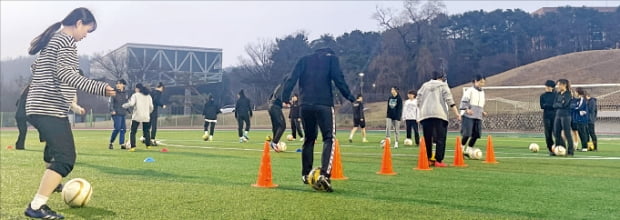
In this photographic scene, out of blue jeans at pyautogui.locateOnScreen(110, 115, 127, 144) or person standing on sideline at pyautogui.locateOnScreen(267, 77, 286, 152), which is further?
blue jeans at pyautogui.locateOnScreen(110, 115, 127, 144)

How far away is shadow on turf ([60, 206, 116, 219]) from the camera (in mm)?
5148

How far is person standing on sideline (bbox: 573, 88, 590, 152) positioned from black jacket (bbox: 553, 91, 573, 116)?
3.73 m

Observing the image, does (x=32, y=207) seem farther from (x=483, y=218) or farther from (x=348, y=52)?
(x=348, y=52)

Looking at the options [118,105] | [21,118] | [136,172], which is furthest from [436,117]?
[21,118]

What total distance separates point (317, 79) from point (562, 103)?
848 centimetres

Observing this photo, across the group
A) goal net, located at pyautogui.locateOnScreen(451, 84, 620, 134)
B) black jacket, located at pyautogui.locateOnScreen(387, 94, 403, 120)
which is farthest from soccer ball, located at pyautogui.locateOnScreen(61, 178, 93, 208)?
goal net, located at pyautogui.locateOnScreen(451, 84, 620, 134)

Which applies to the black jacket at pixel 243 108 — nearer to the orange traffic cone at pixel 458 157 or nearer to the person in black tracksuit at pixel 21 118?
the person in black tracksuit at pixel 21 118

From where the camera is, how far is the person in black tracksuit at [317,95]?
7.32m

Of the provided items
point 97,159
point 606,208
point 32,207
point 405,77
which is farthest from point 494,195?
point 405,77

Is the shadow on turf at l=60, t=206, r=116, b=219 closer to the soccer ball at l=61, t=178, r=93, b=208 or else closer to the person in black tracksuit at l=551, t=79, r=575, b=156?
the soccer ball at l=61, t=178, r=93, b=208

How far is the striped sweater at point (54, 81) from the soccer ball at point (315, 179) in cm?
283

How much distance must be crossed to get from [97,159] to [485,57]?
82.6 m

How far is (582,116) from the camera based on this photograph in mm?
16875

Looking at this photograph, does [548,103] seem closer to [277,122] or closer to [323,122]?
[277,122]
